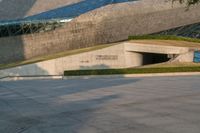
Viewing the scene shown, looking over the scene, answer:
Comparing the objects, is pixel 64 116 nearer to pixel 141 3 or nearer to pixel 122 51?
pixel 122 51

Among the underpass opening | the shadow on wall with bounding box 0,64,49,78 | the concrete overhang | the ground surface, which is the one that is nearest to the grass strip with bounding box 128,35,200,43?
the underpass opening

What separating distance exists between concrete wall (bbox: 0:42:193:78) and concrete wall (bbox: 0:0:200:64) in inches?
233

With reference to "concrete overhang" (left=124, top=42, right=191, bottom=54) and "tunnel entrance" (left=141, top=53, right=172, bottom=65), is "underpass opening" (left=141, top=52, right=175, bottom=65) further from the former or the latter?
"concrete overhang" (left=124, top=42, right=191, bottom=54)

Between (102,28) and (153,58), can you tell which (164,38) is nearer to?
(153,58)

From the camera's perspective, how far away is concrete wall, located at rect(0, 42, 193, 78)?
3203 cm

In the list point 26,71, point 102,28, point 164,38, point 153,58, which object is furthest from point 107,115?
point 102,28

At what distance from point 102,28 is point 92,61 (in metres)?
7.04

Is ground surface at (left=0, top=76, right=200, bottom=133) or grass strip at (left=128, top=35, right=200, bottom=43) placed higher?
grass strip at (left=128, top=35, right=200, bottom=43)

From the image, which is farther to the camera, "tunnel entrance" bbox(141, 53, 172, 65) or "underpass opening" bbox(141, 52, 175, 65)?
"tunnel entrance" bbox(141, 53, 172, 65)

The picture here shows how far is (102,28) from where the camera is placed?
39.2 meters

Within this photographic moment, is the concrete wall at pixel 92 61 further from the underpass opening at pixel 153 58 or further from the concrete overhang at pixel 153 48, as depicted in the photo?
the underpass opening at pixel 153 58

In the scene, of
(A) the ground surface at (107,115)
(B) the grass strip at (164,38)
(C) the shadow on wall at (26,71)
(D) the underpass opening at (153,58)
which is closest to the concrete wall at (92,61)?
(C) the shadow on wall at (26,71)

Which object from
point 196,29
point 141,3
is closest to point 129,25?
point 141,3

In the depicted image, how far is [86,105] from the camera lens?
11.8m
